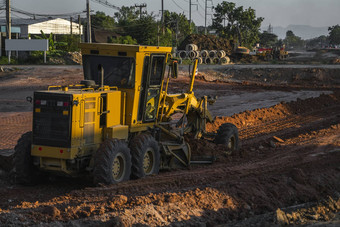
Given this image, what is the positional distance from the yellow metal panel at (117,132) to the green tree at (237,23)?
246 feet

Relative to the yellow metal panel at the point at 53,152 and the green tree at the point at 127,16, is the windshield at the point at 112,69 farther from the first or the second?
the green tree at the point at 127,16

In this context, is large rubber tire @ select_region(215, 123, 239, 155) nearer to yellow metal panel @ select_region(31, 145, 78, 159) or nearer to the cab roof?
the cab roof

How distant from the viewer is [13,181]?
1187 cm

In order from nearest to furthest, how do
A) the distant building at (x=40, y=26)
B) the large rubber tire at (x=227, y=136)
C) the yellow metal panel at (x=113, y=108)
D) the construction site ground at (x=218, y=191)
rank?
the construction site ground at (x=218, y=191) → the yellow metal panel at (x=113, y=108) → the large rubber tire at (x=227, y=136) → the distant building at (x=40, y=26)

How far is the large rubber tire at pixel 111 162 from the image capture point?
1088cm

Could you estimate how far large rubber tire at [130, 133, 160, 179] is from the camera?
1188 cm

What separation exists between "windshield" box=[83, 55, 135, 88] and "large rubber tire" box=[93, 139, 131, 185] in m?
1.54

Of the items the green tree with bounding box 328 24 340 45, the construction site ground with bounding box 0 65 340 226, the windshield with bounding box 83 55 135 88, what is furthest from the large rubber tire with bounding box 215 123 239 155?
the green tree with bounding box 328 24 340 45

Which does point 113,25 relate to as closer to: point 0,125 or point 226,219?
point 0,125

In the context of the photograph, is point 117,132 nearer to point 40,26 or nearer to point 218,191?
point 218,191

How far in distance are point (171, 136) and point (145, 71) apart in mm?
2238

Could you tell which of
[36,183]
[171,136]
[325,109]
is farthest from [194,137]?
[325,109]

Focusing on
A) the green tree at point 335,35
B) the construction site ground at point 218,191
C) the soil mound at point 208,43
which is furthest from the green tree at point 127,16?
the green tree at point 335,35

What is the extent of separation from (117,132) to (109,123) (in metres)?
0.26
